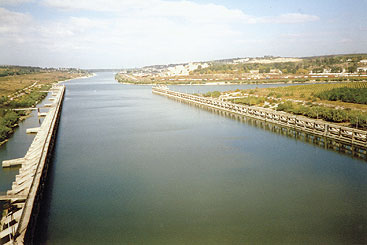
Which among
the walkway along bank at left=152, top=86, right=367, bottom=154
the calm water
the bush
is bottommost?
the calm water

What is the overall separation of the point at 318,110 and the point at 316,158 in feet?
25.5

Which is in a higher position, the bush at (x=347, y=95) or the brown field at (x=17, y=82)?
the brown field at (x=17, y=82)

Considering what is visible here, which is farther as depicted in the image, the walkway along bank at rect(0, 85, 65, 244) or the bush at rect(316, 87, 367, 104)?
the bush at rect(316, 87, 367, 104)

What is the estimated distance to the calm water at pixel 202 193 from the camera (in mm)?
7129

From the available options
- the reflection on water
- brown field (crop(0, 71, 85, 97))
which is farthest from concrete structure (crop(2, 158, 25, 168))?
brown field (crop(0, 71, 85, 97))

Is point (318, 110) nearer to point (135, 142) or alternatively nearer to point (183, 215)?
point (135, 142)

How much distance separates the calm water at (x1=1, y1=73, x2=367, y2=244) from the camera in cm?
713

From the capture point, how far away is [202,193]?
30.1 ft

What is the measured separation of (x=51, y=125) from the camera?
17781 mm

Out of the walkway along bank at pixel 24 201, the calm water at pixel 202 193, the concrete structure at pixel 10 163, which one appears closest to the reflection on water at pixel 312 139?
the calm water at pixel 202 193

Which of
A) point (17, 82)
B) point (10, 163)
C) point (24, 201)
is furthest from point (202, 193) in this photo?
point (17, 82)

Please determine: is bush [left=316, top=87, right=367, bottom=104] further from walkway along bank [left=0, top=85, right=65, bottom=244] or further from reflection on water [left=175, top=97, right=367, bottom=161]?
walkway along bank [left=0, top=85, right=65, bottom=244]

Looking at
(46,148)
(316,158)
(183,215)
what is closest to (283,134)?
(316,158)

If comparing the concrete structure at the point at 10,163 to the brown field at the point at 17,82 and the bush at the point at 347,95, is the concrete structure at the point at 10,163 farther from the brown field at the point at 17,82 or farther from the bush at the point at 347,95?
the brown field at the point at 17,82
